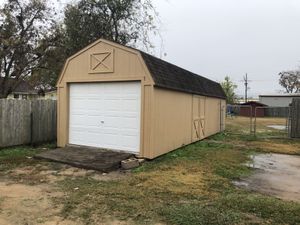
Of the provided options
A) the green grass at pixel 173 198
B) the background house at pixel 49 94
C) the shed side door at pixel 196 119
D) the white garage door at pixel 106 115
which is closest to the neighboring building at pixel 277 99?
the background house at pixel 49 94

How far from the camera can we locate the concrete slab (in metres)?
8.32

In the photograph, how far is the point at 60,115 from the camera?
11109 millimetres

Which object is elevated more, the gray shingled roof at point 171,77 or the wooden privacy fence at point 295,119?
the gray shingled roof at point 171,77

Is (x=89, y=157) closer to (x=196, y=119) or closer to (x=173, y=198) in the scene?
(x=173, y=198)

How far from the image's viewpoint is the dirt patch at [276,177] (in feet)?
22.0

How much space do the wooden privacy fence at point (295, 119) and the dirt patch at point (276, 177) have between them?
637cm

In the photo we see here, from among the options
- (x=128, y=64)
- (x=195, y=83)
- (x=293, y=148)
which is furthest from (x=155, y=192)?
(x=293, y=148)

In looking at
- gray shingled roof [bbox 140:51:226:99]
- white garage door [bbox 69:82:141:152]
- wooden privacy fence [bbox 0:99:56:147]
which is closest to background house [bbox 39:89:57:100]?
wooden privacy fence [bbox 0:99:56:147]

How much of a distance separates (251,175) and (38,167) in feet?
18.0

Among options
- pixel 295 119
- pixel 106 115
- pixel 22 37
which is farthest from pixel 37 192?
pixel 22 37

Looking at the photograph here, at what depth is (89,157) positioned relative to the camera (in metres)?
9.12

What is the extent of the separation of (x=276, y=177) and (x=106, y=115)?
5269 millimetres

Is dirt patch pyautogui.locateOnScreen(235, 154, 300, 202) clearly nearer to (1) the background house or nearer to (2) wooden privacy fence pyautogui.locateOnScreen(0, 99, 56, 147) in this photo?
(2) wooden privacy fence pyautogui.locateOnScreen(0, 99, 56, 147)

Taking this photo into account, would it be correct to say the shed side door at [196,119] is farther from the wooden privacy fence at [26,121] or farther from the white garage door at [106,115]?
the wooden privacy fence at [26,121]
